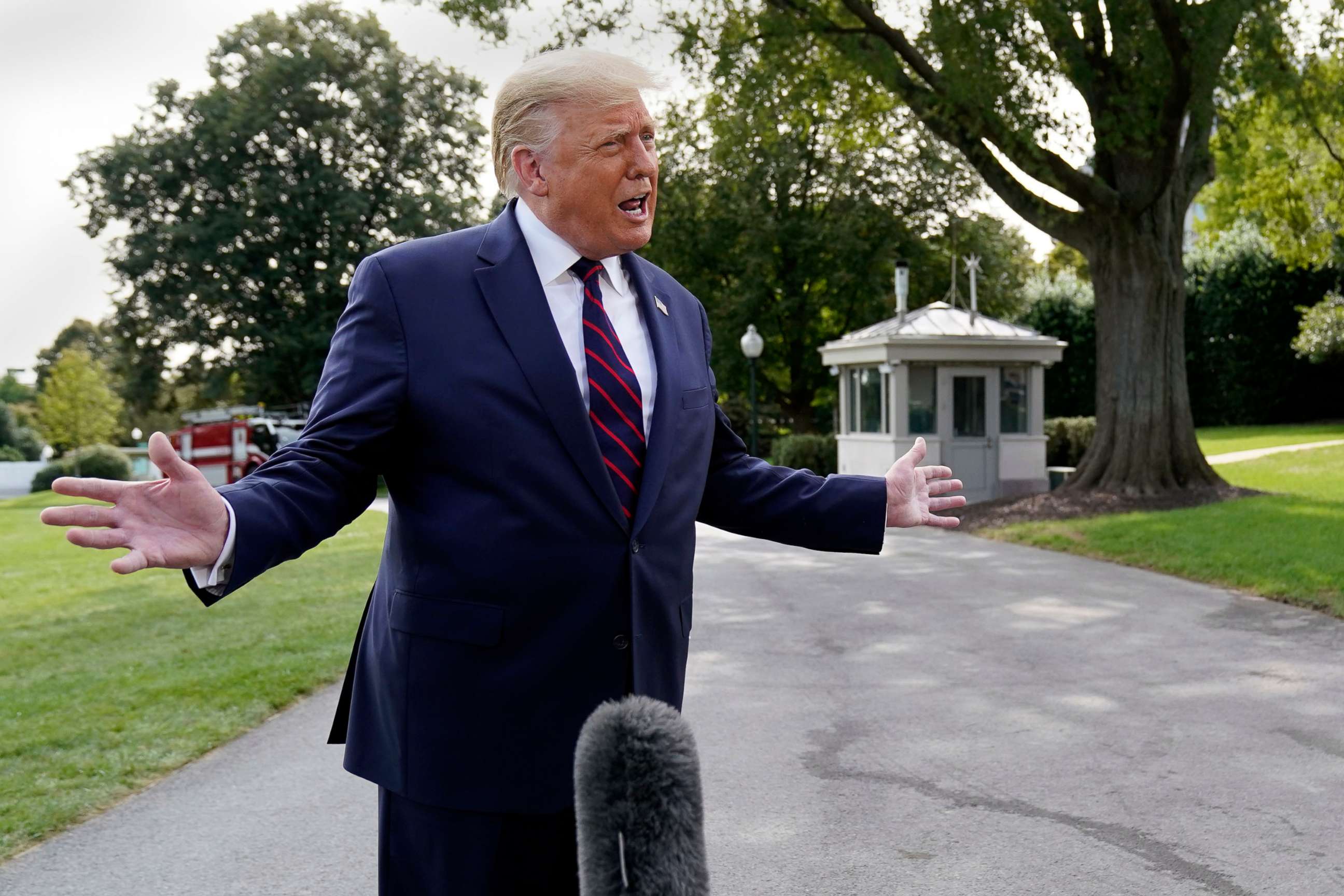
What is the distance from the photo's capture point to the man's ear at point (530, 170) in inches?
91.6

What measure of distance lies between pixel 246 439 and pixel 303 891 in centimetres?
3184

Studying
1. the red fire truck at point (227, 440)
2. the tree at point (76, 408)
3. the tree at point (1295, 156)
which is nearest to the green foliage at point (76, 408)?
the tree at point (76, 408)

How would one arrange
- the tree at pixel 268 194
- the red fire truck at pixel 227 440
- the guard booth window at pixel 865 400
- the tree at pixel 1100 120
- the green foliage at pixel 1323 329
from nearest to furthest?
the tree at pixel 1100 120 < the guard booth window at pixel 865 400 < the green foliage at pixel 1323 329 < the red fire truck at pixel 227 440 < the tree at pixel 268 194

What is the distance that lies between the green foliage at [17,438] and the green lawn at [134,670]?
44.1 meters

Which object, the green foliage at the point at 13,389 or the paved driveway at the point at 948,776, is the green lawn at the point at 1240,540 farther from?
the green foliage at the point at 13,389

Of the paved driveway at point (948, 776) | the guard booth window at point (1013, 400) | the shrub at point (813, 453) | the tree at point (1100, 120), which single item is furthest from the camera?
the shrub at point (813, 453)

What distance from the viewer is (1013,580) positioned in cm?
1148

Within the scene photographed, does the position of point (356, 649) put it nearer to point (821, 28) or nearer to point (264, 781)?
point (264, 781)

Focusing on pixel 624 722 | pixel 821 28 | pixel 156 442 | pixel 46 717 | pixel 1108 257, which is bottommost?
pixel 46 717

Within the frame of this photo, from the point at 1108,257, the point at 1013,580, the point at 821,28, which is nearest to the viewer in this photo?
the point at 1013,580

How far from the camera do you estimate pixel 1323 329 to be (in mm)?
30828

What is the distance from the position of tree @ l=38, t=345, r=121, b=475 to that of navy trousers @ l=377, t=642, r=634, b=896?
47675mm

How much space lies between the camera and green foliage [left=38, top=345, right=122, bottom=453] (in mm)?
46406

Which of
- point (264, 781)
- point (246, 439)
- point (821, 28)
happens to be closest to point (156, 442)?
point (264, 781)
